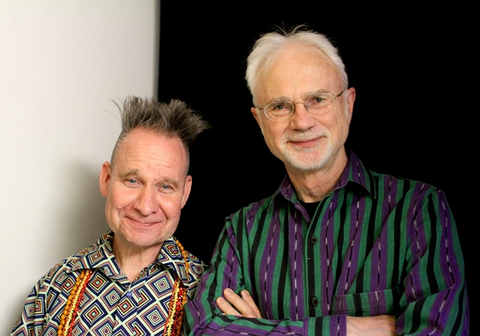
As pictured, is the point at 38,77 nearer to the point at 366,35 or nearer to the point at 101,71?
the point at 101,71

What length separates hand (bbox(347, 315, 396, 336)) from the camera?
59.8 inches

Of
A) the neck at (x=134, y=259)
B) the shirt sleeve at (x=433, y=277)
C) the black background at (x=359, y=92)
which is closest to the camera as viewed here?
the shirt sleeve at (x=433, y=277)

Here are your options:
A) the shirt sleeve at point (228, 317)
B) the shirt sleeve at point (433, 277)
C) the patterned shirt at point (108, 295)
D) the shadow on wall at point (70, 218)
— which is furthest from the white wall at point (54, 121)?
the shirt sleeve at point (433, 277)

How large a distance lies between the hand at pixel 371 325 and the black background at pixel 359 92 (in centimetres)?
58

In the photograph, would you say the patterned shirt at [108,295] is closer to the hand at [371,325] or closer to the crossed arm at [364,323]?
the crossed arm at [364,323]

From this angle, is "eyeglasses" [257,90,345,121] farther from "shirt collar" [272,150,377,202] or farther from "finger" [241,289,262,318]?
"finger" [241,289,262,318]

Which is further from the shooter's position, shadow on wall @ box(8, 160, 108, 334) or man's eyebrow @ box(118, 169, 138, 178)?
shadow on wall @ box(8, 160, 108, 334)

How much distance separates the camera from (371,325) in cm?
154

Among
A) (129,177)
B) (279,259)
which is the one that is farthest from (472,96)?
(129,177)

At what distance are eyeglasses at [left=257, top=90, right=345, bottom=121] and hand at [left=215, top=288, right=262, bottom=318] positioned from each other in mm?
622

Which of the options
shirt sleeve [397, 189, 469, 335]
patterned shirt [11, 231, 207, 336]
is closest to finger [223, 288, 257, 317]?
patterned shirt [11, 231, 207, 336]

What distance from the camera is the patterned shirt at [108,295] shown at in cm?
182

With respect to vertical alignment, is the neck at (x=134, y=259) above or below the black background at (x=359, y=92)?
below

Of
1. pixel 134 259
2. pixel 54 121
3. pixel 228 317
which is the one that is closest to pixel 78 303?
pixel 134 259
